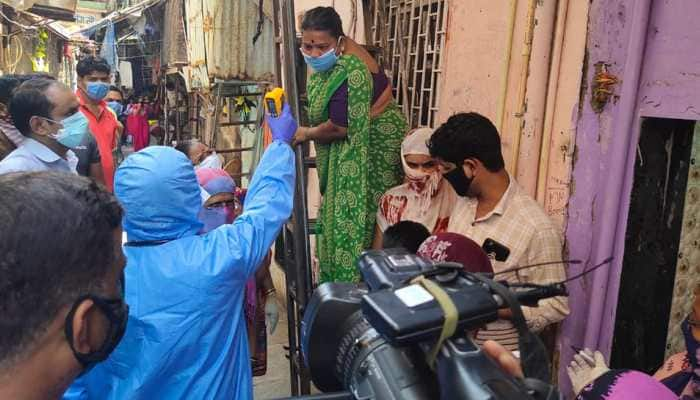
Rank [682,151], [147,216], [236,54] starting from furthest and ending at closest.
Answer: [236,54]
[682,151]
[147,216]

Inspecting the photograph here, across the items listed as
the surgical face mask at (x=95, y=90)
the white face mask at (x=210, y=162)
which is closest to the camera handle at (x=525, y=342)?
the white face mask at (x=210, y=162)

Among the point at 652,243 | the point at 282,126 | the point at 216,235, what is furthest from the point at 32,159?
the point at 652,243

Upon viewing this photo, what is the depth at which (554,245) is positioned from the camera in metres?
1.96

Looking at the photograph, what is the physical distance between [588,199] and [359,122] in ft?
3.42

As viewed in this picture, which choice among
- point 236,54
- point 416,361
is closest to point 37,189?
point 416,361

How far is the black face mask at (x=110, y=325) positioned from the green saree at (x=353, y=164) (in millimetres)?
1709

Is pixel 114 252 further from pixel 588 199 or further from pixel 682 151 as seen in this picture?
pixel 682 151

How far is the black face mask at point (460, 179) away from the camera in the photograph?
2098 millimetres

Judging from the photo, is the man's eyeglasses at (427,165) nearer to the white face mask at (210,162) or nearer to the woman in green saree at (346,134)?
the woman in green saree at (346,134)

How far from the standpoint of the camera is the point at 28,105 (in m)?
2.83

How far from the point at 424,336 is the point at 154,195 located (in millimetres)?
1021

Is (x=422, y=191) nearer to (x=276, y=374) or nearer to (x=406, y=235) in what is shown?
(x=406, y=235)

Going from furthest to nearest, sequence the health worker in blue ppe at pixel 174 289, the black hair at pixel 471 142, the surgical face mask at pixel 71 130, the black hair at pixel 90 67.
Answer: the black hair at pixel 90 67 → the surgical face mask at pixel 71 130 → the black hair at pixel 471 142 → the health worker in blue ppe at pixel 174 289

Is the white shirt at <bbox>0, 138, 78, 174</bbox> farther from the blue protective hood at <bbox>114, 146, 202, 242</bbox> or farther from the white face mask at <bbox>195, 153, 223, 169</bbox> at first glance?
the blue protective hood at <bbox>114, 146, 202, 242</bbox>
